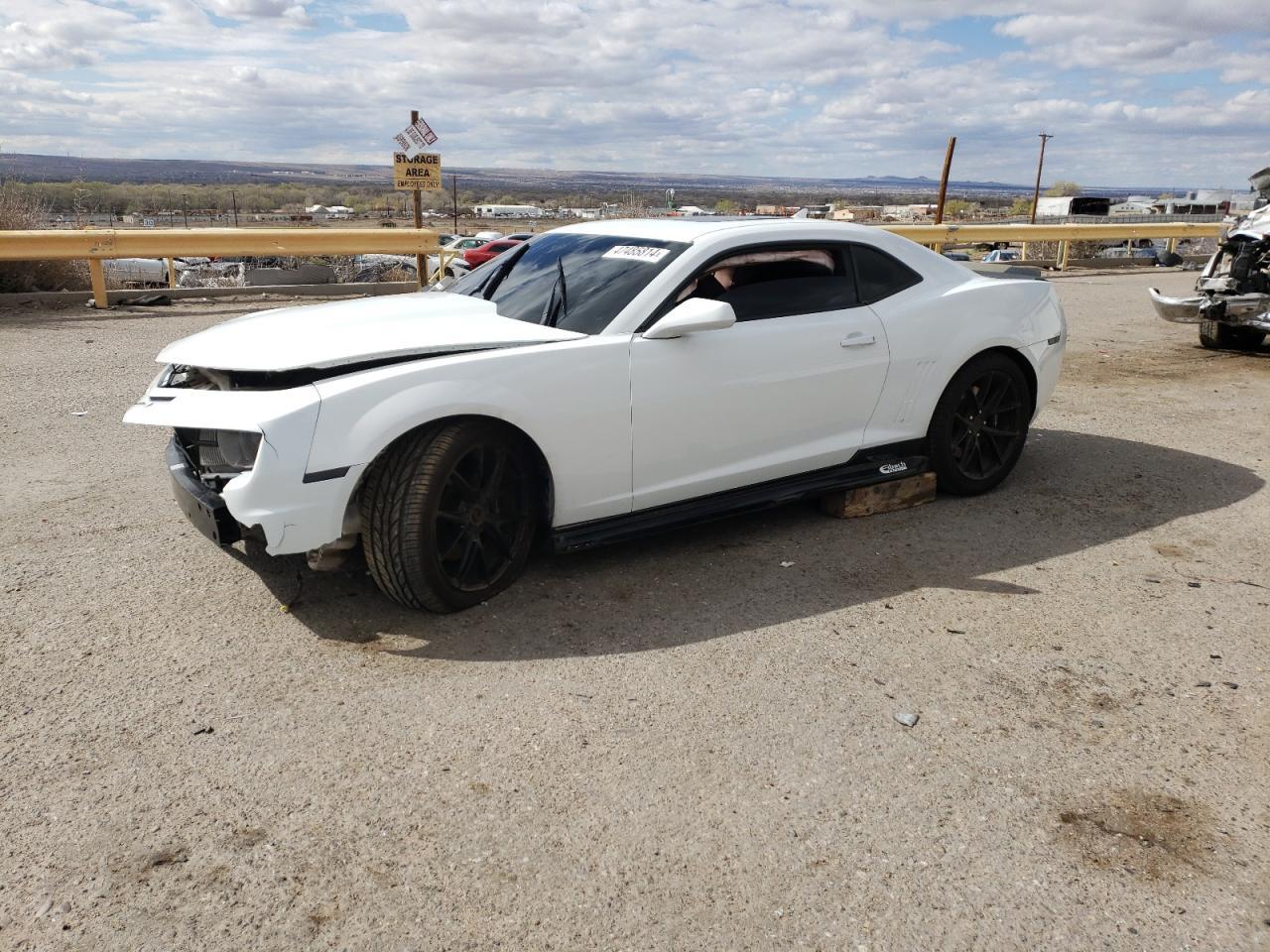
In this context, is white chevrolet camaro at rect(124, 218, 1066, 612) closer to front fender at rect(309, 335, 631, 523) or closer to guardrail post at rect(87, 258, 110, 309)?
front fender at rect(309, 335, 631, 523)

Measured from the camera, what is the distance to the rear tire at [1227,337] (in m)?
10.5

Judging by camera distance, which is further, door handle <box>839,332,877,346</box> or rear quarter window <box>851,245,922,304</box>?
rear quarter window <box>851,245,922,304</box>

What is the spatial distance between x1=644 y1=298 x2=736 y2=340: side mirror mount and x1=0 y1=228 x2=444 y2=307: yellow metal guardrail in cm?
1014

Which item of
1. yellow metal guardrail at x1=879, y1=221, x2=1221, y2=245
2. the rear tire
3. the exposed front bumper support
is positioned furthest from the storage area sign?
the rear tire

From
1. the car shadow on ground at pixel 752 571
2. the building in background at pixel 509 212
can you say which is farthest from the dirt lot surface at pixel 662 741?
the building in background at pixel 509 212

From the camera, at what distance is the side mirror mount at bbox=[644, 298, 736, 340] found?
161 inches

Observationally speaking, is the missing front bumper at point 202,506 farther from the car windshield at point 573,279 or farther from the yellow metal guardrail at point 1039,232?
the yellow metal guardrail at point 1039,232

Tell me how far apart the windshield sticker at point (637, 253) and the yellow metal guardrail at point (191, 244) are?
31.1ft

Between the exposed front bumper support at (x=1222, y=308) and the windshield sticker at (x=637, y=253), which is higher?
the windshield sticker at (x=637, y=253)

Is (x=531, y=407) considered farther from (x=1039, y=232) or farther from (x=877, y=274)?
(x=1039, y=232)

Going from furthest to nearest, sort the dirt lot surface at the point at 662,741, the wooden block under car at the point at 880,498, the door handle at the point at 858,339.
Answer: the wooden block under car at the point at 880,498 < the door handle at the point at 858,339 < the dirt lot surface at the point at 662,741

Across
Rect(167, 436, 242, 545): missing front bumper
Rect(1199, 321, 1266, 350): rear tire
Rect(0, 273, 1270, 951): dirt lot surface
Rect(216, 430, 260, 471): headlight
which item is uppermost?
Rect(216, 430, 260, 471): headlight

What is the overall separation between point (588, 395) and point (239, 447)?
1.37 meters

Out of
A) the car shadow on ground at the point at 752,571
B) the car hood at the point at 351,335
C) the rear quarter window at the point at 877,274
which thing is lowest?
the car shadow on ground at the point at 752,571
